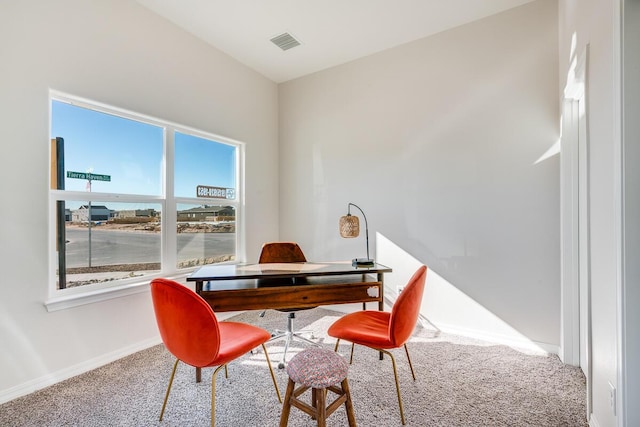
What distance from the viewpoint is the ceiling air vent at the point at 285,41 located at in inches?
124

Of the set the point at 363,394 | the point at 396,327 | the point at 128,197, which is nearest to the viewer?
the point at 396,327

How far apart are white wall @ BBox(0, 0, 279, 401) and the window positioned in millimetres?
134

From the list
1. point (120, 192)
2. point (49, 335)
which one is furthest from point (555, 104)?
point (49, 335)

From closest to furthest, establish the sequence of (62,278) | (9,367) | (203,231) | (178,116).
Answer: (9,367) → (62,278) → (178,116) → (203,231)

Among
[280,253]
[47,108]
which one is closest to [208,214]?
[280,253]

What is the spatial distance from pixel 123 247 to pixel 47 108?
1.20 metres

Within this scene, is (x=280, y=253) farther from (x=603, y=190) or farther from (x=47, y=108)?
(x=603, y=190)

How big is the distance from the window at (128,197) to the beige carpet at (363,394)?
774mm

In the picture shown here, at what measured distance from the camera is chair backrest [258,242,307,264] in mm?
3127

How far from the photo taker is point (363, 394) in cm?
197

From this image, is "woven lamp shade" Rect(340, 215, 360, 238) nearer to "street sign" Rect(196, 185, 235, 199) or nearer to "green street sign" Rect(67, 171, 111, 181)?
"street sign" Rect(196, 185, 235, 199)

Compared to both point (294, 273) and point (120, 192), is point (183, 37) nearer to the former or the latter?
point (120, 192)

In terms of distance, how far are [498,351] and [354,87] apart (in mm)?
3145

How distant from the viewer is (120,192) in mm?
2609
